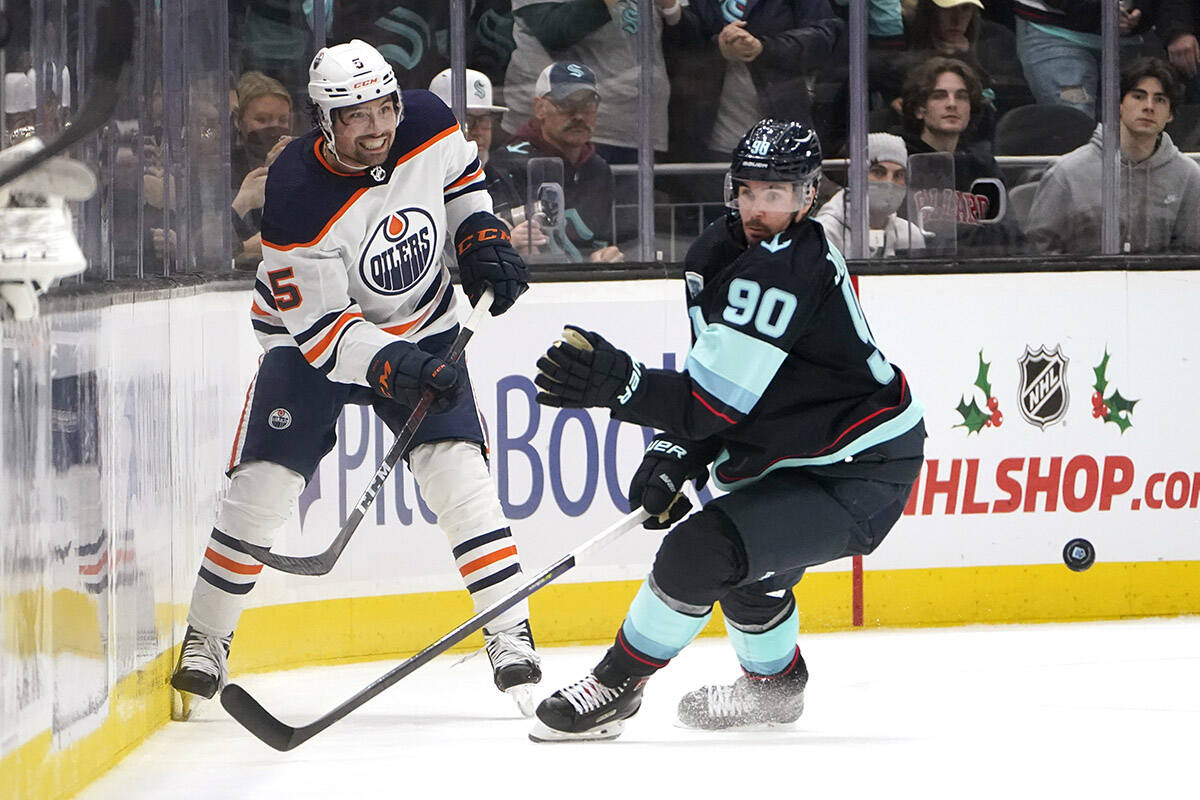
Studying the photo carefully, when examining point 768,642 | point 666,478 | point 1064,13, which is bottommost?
point 768,642

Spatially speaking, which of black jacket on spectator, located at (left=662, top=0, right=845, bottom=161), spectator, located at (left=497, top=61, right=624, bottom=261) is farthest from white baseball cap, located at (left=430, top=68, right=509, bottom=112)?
black jacket on spectator, located at (left=662, top=0, right=845, bottom=161)

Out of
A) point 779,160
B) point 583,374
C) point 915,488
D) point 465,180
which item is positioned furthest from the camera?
point 915,488

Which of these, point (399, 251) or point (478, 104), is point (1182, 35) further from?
point (399, 251)

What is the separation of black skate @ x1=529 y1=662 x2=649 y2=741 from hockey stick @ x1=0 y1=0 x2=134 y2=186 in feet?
4.37

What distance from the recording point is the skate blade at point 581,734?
2.97 metres

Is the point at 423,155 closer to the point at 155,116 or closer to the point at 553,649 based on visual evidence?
the point at 155,116

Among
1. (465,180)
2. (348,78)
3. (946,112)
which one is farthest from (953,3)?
(348,78)

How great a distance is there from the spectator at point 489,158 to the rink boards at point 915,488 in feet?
0.66

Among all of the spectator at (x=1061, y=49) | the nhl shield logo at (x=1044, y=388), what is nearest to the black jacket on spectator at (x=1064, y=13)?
the spectator at (x=1061, y=49)

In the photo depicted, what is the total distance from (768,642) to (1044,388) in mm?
1635

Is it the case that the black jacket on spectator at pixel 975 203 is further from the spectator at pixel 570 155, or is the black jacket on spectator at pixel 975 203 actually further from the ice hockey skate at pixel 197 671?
the ice hockey skate at pixel 197 671

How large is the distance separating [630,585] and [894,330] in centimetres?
92

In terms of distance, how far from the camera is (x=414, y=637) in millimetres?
4062

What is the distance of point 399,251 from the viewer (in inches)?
132
